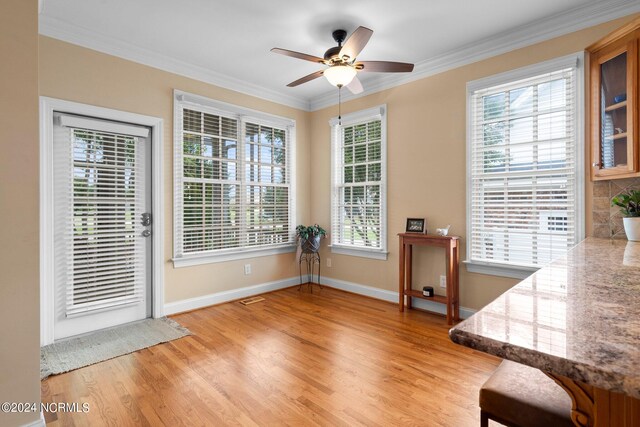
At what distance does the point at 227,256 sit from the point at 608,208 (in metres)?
3.90

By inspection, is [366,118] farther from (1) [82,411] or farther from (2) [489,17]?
(1) [82,411]

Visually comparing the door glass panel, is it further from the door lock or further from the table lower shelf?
the door lock

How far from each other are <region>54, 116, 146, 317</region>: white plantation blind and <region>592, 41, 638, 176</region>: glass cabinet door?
4.18 m

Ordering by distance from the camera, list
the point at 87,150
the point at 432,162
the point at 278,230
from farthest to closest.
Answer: the point at 278,230, the point at 432,162, the point at 87,150

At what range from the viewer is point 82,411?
1972mm

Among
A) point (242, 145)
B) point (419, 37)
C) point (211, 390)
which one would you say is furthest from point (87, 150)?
point (419, 37)

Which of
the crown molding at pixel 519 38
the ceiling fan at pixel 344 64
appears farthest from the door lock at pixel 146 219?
the crown molding at pixel 519 38

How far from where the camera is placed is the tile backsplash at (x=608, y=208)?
2533 millimetres

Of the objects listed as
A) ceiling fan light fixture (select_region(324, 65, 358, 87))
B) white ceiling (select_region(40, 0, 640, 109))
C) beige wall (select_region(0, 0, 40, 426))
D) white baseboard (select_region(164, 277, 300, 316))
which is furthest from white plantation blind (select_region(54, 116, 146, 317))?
ceiling fan light fixture (select_region(324, 65, 358, 87))

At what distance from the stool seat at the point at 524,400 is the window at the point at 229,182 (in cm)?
339

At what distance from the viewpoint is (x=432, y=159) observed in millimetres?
3723

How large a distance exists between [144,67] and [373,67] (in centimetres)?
243

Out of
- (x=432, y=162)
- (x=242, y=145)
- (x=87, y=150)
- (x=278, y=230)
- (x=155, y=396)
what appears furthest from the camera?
(x=278, y=230)

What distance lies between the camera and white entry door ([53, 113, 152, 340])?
2.97 m
